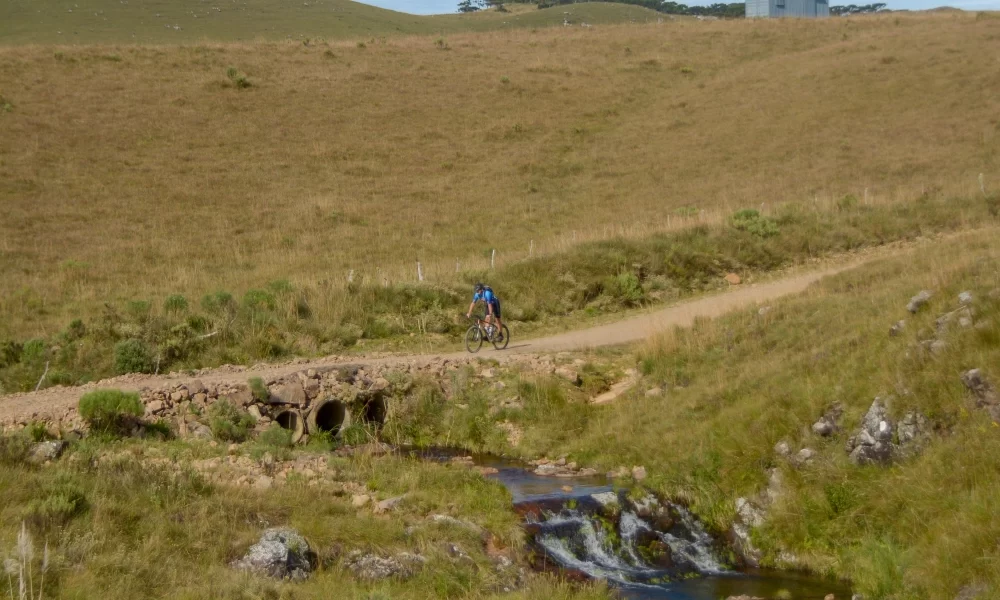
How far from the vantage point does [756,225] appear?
2948cm

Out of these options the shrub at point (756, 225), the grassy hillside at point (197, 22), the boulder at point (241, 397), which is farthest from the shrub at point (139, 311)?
the grassy hillside at point (197, 22)

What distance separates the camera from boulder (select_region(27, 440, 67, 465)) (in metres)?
11.2

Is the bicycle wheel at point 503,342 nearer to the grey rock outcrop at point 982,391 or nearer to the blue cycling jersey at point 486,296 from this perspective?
the blue cycling jersey at point 486,296

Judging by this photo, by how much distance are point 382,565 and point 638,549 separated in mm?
3403

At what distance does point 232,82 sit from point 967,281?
4826cm

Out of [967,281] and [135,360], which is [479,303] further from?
[967,281]

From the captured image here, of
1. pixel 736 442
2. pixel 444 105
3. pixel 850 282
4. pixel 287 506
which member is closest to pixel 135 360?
pixel 287 506

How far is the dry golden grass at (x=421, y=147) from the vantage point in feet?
105

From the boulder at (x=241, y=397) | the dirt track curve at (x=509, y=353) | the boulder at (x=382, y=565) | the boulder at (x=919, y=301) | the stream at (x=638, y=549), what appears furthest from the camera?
the boulder at (x=241, y=397)

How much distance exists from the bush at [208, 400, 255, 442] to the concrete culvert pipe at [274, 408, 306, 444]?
0.62 m

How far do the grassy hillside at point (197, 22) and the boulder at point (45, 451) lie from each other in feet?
242

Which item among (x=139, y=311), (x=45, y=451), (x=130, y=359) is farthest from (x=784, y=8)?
(x=45, y=451)

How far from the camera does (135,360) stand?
62.4 feet

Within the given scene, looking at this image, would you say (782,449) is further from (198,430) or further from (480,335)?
(480,335)
